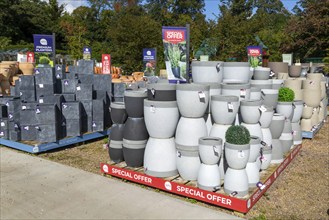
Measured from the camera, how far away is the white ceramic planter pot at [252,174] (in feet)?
14.5

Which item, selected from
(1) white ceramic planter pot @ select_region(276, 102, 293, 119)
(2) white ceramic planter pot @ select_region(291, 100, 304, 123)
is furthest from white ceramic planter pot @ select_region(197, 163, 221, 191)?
(2) white ceramic planter pot @ select_region(291, 100, 304, 123)

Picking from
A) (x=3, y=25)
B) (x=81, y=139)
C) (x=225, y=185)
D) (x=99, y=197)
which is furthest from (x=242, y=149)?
(x=3, y=25)

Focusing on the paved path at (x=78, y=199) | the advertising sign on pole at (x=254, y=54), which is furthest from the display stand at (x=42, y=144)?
the advertising sign on pole at (x=254, y=54)

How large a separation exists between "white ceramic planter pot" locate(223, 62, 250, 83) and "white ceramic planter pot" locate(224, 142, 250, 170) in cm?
140

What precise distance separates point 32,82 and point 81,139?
67.2 inches

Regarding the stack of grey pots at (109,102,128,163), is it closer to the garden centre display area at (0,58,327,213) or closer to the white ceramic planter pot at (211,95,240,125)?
the garden centre display area at (0,58,327,213)

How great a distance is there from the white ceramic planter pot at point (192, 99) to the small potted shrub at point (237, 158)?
506 millimetres

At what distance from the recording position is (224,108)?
4.38 meters

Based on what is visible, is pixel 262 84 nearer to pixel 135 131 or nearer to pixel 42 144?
pixel 135 131

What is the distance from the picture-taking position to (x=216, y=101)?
4.41m

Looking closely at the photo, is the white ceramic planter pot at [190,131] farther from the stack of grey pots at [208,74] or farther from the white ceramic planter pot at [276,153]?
the white ceramic planter pot at [276,153]

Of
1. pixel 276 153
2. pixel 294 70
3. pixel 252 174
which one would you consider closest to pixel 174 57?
pixel 276 153

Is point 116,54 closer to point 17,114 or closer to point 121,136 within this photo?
point 17,114

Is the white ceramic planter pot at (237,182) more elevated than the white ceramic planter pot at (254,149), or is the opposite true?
the white ceramic planter pot at (254,149)
